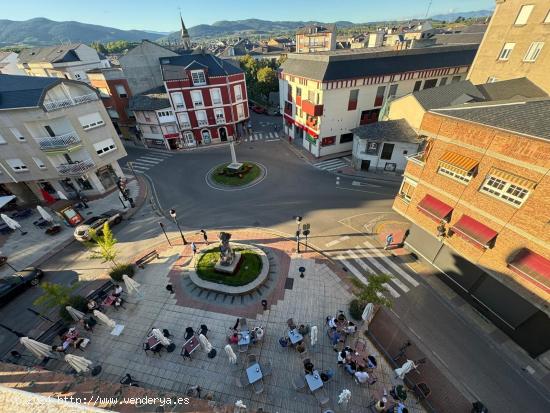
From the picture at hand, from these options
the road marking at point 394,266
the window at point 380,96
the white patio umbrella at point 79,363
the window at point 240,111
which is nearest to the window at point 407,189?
the road marking at point 394,266

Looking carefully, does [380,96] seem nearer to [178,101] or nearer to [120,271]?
[178,101]

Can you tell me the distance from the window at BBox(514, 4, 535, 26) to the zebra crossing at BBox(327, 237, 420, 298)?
31393mm

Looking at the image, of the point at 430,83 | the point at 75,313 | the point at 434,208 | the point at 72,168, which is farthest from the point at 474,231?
the point at 72,168

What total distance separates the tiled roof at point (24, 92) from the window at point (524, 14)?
2106 inches

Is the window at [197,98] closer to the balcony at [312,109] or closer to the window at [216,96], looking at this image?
the window at [216,96]

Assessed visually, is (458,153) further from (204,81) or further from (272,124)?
(272,124)

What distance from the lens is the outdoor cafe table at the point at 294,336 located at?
51.6 ft

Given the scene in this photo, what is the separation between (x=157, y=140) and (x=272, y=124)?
87.6 feet

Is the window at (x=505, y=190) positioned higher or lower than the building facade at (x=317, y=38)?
lower

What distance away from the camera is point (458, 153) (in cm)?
1738

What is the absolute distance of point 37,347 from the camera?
15039 mm

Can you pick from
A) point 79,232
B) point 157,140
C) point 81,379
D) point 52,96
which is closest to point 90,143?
point 52,96

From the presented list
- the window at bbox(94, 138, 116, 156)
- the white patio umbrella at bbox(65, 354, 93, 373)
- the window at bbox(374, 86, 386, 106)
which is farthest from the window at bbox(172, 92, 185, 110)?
the white patio umbrella at bbox(65, 354, 93, 373)

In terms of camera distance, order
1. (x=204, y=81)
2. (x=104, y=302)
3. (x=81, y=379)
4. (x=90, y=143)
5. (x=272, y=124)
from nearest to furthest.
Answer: (x=81, y=379), (x=104, y=302), (x=90, y=143), (x=204, y=81), (x=272, y=124)
